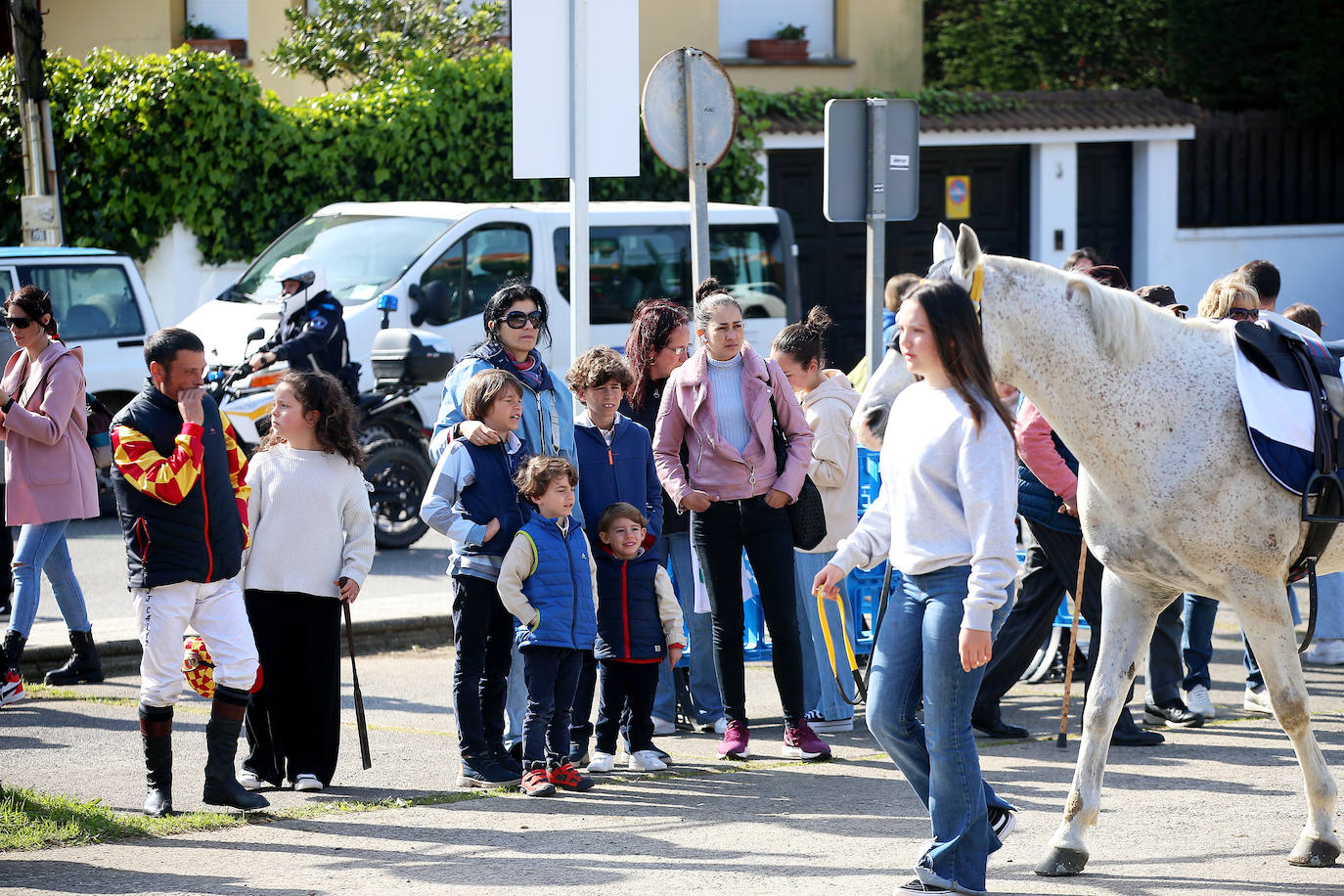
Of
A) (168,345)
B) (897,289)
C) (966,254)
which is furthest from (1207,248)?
(168,345)

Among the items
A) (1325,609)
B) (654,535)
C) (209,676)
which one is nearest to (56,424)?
(209,676)

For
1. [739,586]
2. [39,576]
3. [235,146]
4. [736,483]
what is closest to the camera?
[736,483]

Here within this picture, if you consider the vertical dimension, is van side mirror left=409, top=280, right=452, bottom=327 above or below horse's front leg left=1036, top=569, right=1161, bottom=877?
above

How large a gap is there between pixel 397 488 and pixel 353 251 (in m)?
2.59

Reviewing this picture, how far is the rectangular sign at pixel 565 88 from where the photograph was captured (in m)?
7.79

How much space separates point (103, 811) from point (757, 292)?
1028cm

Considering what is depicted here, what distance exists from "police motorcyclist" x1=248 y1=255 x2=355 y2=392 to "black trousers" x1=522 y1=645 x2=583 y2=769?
585 centimetres

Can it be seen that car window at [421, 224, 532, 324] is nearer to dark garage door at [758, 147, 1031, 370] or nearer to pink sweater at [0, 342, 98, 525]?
pink sweater at [0, 342, 98, 525]

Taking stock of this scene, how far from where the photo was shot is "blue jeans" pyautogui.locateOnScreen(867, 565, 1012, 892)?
4859 millimetres

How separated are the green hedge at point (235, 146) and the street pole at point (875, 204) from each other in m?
10.2

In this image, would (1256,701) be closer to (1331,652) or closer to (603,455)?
(1331,652)

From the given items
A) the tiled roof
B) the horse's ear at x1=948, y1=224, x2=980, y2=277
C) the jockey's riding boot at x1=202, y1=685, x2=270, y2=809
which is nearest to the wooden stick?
the horse's ear at x1=948, y1=224, x2=980, y2=277

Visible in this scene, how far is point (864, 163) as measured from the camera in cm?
Answer: 916

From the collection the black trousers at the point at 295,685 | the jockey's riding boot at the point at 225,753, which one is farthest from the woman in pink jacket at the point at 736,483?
the jockey's riding boot at the point at 225,753
